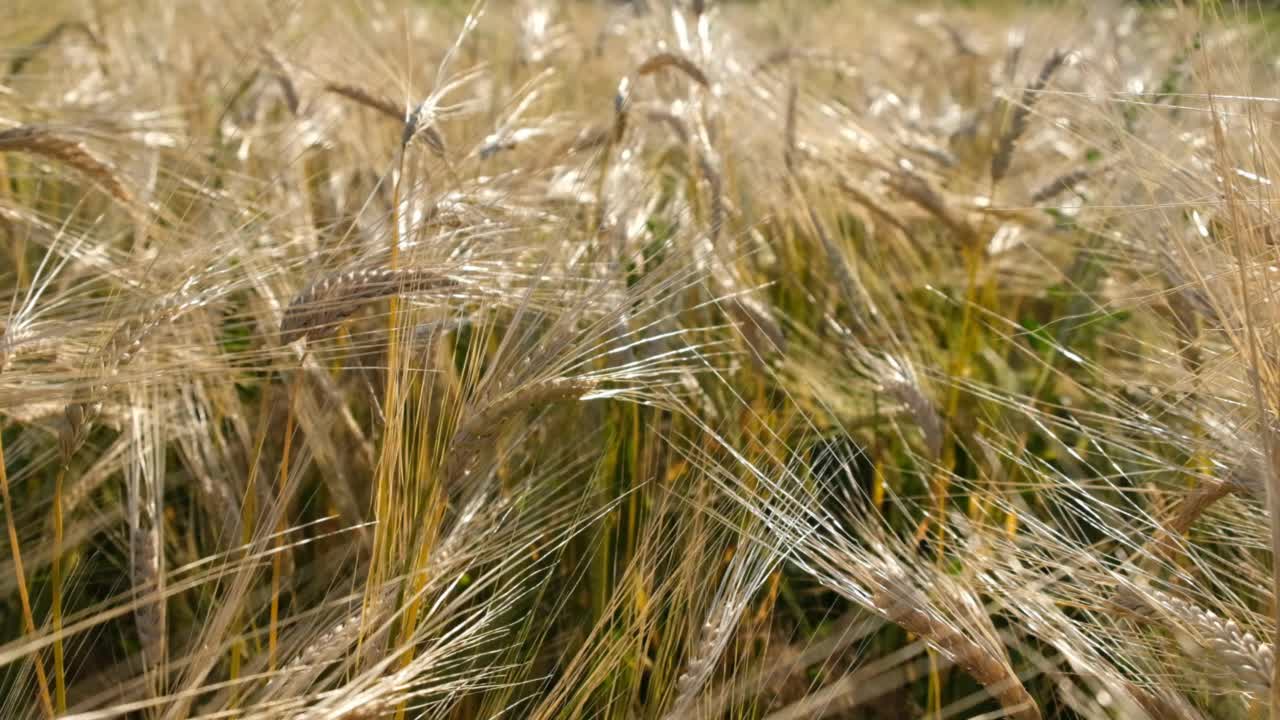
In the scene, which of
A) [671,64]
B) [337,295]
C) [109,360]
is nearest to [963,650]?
[337,295]

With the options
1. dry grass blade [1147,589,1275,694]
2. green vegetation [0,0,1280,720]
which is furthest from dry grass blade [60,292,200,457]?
dry grass blade [1147,589,1275,694]

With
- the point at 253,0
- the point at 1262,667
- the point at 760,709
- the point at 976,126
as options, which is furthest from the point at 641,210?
the point at 253,0

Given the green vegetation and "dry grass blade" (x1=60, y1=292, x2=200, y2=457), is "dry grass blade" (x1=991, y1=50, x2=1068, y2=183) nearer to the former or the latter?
the green vegetation

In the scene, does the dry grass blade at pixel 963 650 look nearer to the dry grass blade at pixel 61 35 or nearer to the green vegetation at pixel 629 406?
the green vegetation at pixel 629 406

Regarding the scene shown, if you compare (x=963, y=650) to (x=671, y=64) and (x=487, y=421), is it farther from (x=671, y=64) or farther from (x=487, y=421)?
(x=671, y=64)

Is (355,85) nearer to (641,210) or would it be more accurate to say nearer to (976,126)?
(641,210)

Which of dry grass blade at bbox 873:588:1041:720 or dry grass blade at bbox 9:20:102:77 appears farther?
dry grass blade at bbox 9:20:102:77

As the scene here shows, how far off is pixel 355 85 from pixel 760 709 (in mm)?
1132

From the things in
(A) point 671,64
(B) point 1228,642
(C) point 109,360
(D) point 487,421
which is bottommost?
(B) point 1228,642

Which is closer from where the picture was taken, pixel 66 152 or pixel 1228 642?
pixel 1228 642

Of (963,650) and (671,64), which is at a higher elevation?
(671,64)

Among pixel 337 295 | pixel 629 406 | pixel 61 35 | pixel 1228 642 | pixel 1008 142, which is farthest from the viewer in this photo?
pixel 61 35

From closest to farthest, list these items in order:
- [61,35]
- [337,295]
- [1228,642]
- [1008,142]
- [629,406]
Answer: [1228,642]
[337,295]
[629,406]
[1008,142]
[61,35]

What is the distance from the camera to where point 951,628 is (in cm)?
91
